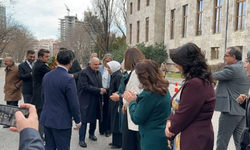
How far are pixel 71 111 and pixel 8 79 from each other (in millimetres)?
3507

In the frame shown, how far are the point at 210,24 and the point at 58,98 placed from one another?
22.7 m

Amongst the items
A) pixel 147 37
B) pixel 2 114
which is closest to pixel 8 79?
pixel 2 114

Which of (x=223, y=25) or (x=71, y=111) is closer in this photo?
(x=71, y=111)

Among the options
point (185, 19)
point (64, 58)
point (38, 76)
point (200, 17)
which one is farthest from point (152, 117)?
point (185, 19)

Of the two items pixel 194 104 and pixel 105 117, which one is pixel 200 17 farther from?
pixel 194 104

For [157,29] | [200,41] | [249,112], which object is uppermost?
[157,29]

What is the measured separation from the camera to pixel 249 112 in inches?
80.2

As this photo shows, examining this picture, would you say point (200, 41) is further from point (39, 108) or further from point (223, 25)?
point (39, 108)

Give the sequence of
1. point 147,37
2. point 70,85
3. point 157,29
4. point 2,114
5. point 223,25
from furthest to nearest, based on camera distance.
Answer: point 147,37 < point 157,29 < point 223,25 < point 70,85 < point 2,114

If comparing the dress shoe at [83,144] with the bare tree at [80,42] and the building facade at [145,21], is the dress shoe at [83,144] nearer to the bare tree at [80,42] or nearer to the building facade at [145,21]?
the building facade at [145,21]

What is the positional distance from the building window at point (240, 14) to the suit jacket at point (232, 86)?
18.0m

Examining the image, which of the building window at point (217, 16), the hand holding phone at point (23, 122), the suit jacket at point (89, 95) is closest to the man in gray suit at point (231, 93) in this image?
the suit jacket at point (89, 95)

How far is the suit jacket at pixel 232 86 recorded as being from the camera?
3396 mm

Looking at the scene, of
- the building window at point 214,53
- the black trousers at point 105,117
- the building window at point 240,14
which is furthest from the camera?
the building window at point 214,53
